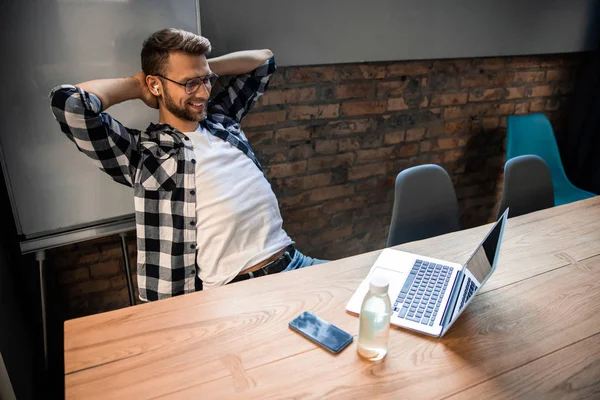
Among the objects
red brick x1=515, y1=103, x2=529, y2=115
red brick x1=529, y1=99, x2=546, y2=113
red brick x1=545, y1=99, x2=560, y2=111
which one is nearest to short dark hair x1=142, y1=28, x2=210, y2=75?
red brick x1=515, y1=103, x2=529, y2=115

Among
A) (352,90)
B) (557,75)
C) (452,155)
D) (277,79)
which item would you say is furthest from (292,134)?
(557,75)

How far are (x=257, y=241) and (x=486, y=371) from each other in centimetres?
91

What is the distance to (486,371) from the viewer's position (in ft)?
3.39

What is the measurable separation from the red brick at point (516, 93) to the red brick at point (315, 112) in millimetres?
1234

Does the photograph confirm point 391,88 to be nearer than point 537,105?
Yes

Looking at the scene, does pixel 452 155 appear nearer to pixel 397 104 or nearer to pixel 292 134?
pixel 397 104

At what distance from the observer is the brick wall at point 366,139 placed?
2.19 m

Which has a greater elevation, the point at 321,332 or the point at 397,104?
the point at 397,104

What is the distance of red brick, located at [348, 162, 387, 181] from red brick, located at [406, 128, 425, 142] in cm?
22

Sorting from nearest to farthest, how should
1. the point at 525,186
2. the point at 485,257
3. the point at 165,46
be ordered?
1. the point at 485,257
2. the point at 165,46
3. the point at 525,186

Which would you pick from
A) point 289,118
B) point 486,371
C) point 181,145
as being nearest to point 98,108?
point 181,145

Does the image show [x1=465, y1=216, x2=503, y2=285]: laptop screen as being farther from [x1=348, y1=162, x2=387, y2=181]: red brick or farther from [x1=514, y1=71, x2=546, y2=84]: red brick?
[x1=514, y1=71, x2=546, y2=84]: red brick

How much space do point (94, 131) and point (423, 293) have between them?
3.56 feet

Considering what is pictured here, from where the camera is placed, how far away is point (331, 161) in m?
2.50
